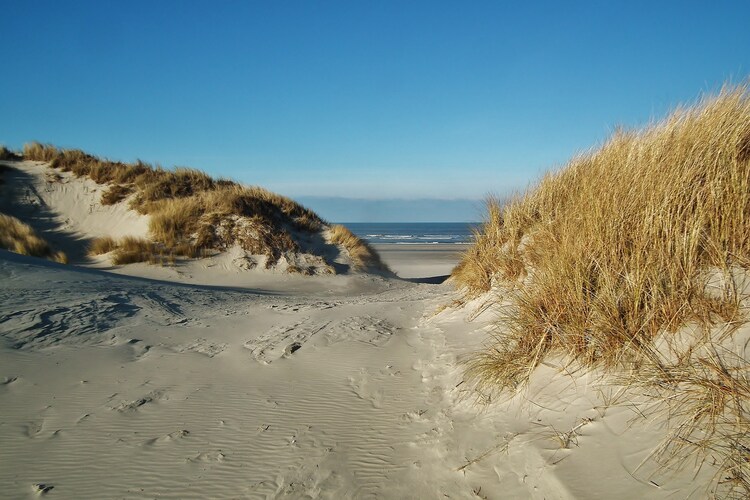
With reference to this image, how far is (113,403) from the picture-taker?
11.7 ft

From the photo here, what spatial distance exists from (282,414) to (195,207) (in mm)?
12134

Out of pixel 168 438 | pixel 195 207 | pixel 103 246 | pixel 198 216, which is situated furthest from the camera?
pixel 195 207

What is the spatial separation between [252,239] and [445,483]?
1192 cm

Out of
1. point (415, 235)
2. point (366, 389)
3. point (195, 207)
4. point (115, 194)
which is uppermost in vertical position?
point (115, 194)

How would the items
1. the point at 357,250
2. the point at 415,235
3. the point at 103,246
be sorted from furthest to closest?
the point at 415,235, the point at 357,250, the point at 103,246

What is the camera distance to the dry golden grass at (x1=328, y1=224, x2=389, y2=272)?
15.2 metres

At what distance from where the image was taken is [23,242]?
40.1 ft

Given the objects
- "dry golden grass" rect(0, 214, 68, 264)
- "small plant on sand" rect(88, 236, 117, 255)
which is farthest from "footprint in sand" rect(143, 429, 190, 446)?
"small plant on sand" rect(88, 236, 117, 255)

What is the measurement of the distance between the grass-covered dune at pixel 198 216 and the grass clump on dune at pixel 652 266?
10.2 m

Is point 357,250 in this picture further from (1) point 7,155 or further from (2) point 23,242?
(1) point 7,155

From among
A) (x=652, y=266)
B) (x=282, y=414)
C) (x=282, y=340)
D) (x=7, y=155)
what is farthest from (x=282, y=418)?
(x=7, y=155)

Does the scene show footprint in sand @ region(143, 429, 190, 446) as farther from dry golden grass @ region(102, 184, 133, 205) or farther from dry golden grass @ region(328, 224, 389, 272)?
dry golden grass @ region(102, 184, 133, 205)

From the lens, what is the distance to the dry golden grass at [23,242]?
11977 mm

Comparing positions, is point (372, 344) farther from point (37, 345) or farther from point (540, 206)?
point (37, 345)
